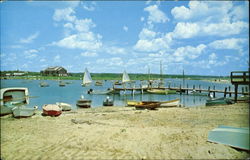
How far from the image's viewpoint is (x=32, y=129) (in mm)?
11109

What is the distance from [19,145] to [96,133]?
3.38m

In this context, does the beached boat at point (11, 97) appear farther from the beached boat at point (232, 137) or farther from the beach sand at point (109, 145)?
the beached boat at point (232, 137)

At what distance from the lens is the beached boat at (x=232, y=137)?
7.75m

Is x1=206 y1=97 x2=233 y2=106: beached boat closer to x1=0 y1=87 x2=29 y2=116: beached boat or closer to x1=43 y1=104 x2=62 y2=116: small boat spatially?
x1=43 y1=104 x2=62 y2=116: small boat

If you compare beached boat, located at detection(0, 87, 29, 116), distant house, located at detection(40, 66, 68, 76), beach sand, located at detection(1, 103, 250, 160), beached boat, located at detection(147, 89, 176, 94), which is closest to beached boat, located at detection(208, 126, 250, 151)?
beach sand, located at detection(1, 103, 250, 160)

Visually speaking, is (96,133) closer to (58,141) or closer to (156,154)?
(58,141)

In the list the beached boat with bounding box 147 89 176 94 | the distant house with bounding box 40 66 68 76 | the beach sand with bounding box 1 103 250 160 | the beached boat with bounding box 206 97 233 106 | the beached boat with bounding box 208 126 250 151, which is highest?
the distant house with bounding box 40 66 68 76

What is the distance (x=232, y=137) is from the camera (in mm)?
8094

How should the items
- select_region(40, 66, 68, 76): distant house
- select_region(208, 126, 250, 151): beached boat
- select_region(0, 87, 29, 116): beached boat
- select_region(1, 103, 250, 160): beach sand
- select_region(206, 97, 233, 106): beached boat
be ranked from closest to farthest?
1. select_region(1, 103, 250, 160): beach sand
2. select_region(208, 126, 250, 151): beached boat
3. select_region(0, 87, 29, 116): beached boat
4. select_region(206, 97, 233, 106): beached boat
5. select_region(40, 66, 68, 76): distant house

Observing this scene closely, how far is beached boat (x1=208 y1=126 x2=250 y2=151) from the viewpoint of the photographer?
25.4ft

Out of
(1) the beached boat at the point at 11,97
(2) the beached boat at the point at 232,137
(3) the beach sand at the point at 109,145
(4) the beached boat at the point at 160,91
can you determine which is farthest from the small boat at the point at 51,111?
(4) the beached boat at the point at 160,91

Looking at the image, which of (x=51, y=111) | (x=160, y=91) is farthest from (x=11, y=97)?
(x=160, y=91)

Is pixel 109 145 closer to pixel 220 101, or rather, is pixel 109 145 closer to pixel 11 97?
pixel 11 97

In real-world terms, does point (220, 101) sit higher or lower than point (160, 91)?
higher
